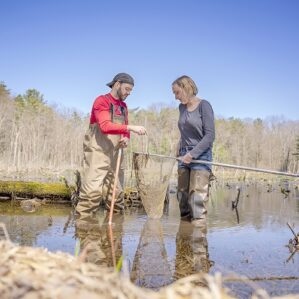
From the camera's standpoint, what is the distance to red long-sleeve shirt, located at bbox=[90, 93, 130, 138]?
19.1 feet

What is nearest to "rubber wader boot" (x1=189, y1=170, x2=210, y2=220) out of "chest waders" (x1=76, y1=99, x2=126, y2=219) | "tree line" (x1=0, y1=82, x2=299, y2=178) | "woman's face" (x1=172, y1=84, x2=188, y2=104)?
"woman's face" (x1=172, y1=84, x2=188, y2=104)

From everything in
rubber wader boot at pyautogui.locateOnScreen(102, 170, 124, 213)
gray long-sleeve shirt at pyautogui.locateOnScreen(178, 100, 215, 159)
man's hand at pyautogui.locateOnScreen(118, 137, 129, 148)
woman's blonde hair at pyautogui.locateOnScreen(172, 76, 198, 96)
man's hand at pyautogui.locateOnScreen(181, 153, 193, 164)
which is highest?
woman's blonde hair at pyautogui.locateOnScreen(172, 76, 198, 96)

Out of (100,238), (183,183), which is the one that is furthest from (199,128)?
(100,238)

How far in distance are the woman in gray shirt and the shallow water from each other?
18.5 inches

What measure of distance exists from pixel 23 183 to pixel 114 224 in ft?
12.7

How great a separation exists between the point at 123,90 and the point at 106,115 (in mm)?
514

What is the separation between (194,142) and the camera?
6070 millimetres

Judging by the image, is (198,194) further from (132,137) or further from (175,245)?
(132,137)

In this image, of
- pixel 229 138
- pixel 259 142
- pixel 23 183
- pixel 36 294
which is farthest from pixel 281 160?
pixel 36 294

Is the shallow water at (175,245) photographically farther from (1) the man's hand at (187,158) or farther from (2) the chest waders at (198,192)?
(1) the man's hand at (187,158)

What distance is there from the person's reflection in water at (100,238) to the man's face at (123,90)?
204 centimetres

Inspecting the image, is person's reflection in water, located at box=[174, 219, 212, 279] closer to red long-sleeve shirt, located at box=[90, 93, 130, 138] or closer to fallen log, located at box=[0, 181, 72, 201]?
red long-sleeve shirt, located at box=[90, 93, 130, 138]

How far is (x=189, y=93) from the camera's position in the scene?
237 inches

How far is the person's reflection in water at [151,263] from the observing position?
117 inches
